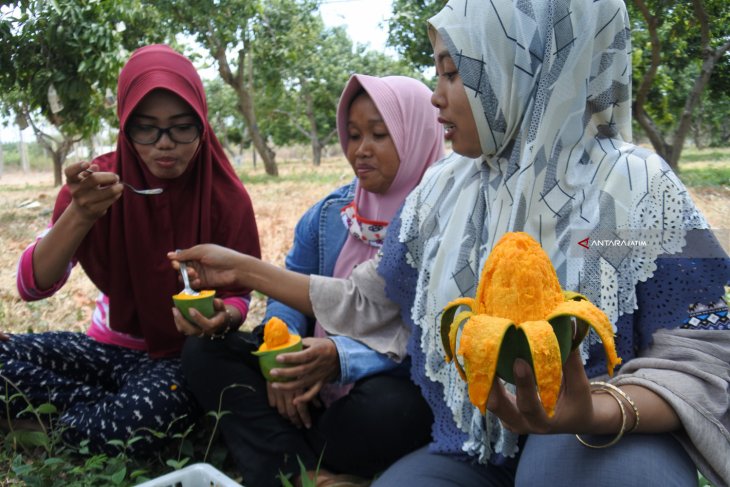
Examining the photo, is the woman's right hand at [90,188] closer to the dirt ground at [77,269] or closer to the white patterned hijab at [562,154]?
the white patterned hijab at [562,154]

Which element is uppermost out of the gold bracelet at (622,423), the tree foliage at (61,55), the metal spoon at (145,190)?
the tree foliage at (61,55)

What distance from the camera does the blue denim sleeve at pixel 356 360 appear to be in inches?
69.9

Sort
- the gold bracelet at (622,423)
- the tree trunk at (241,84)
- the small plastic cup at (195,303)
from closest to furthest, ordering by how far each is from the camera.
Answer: the gold bracelet at (622,423)
the small plastic cup at (195,303)
the tree trunk at (241,84)

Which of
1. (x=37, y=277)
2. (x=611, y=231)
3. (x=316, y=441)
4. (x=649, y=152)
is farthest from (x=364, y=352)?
(x=37, y=277)

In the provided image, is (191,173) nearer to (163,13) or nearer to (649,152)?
(649,152)

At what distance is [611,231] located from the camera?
1.29 m

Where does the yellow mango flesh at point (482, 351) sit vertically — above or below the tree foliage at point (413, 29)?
below

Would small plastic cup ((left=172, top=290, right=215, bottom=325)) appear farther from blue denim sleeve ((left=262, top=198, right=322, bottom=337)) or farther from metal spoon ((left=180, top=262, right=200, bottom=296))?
blue denim sleeve ((left=262, top=198, right=322, bottom=337))

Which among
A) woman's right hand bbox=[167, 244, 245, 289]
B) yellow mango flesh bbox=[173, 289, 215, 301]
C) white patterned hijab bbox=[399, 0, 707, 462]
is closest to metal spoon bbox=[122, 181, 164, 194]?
woman's right hand bbox=[167, 244, 245, 289]

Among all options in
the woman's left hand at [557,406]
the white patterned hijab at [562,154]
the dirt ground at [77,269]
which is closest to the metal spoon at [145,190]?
the white patterned hijab at [562,154]

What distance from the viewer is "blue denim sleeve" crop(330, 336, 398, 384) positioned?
5.82ft

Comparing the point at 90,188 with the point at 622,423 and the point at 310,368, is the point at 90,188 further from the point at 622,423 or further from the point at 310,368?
the point at 622,423

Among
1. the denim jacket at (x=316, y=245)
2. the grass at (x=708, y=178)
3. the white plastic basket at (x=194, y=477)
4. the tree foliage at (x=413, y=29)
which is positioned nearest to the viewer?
the white plastic basket at (x=194, y=477)

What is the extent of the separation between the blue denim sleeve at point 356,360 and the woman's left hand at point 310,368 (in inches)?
0.9
